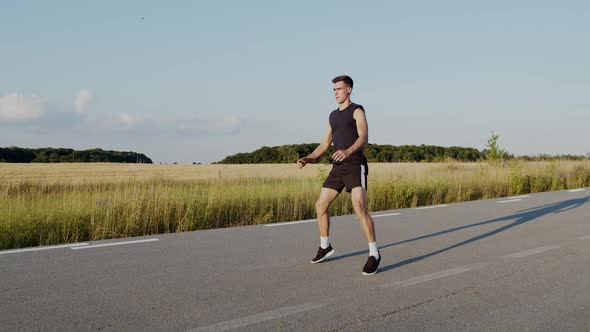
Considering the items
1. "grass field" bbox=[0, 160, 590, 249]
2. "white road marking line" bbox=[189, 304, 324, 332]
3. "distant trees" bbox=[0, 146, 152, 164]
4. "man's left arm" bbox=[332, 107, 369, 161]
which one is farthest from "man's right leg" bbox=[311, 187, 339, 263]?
"distant trees" bbox=[0, 146, 152, 164]

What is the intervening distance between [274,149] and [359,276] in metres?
53.5

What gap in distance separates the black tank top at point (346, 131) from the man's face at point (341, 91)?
111 millimetres

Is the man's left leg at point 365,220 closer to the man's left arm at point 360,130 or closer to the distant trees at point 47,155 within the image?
the man's left arm at point 360,130

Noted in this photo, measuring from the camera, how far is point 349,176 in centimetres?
579

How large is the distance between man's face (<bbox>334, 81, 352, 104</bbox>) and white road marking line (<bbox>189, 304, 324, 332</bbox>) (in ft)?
7.55

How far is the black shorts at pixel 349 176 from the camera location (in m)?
5.76

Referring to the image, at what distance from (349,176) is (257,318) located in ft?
7.25

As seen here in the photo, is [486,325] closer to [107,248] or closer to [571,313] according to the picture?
[571,313]

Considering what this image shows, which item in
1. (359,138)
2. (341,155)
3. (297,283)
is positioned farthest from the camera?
(359,138)

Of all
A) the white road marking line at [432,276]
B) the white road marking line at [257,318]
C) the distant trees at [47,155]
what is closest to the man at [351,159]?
the white road marking line at [432,276]

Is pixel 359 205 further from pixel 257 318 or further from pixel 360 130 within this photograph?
pixel 257 318

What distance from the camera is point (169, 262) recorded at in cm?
598

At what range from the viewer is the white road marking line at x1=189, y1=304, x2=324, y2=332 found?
3.74 m

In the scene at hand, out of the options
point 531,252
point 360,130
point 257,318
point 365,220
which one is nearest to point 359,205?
point 365,220
